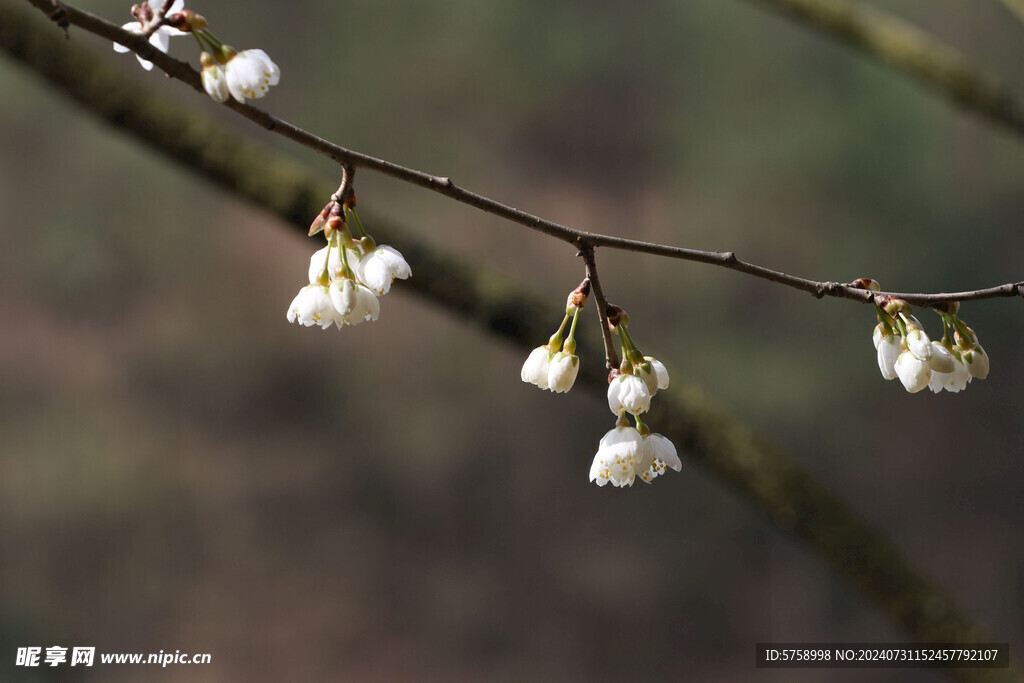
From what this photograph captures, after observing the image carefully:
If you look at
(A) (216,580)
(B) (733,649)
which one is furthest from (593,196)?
(A) (216,580)

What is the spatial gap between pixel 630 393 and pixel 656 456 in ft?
0.20

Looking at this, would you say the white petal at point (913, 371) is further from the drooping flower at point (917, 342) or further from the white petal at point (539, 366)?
the white petal at point (539, 366)

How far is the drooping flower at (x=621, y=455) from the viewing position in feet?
1.21

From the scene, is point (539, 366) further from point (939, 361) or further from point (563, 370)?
point (939, 361)

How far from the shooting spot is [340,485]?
6.78 feet

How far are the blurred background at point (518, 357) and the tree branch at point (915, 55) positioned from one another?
44.6 inches

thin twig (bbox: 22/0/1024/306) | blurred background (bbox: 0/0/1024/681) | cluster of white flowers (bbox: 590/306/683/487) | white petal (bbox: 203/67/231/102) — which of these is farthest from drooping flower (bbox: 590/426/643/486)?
blurred background (bbox: 0/0/1024/681)

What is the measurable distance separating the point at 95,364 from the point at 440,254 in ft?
5.54

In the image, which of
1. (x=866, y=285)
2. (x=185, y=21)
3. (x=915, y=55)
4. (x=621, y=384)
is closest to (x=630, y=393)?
(x=621, y=384)

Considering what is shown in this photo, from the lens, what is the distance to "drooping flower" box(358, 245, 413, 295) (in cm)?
31

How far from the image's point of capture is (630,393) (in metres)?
0.33

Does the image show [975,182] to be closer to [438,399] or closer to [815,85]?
[815,85]

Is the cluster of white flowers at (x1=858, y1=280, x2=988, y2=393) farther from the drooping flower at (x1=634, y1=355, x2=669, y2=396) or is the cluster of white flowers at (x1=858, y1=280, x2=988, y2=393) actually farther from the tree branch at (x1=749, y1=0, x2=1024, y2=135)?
the tree branch at (x1=749, y1=0, x2=1024, y2=135)

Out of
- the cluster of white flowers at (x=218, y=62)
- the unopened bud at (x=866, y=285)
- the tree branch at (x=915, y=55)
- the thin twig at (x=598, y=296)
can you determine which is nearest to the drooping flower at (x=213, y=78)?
the cluster of white flowers at (x=218, y=62)
